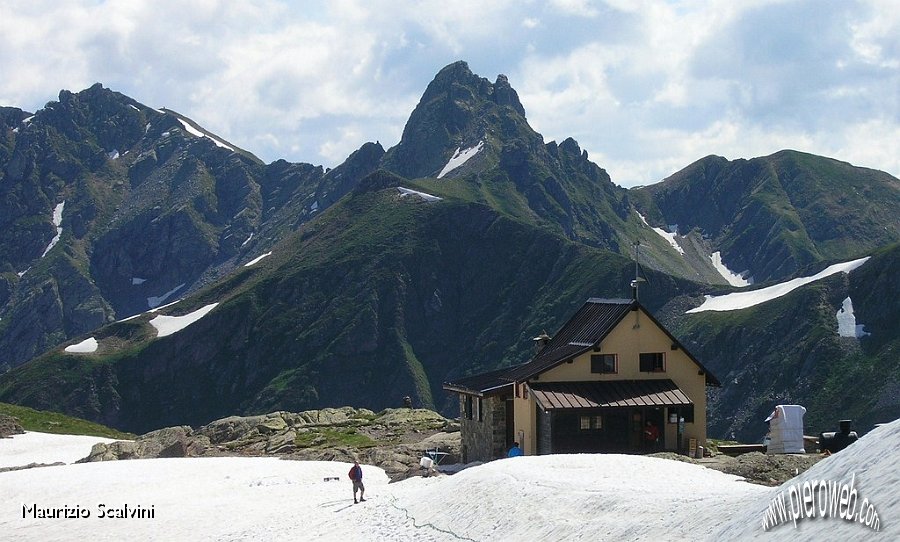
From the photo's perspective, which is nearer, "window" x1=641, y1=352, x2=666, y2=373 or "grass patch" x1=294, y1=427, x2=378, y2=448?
"window" x1=641, y1=352, x2=666, y2=373

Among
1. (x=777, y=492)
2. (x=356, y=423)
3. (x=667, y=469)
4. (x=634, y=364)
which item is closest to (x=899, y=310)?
(x=356, y=423)

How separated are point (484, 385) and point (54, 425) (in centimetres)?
6504

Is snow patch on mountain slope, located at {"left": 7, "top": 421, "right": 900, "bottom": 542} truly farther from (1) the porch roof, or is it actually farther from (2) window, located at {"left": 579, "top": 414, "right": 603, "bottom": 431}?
(2) window, located at {"left": 579, "top": 414, "right": 603, "bottom": 431}

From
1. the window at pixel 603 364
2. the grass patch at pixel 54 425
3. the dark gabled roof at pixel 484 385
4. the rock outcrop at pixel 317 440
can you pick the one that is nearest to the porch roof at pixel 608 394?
the window at pixel 603 364

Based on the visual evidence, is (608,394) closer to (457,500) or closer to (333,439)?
(457,500)

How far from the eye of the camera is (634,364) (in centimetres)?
5091

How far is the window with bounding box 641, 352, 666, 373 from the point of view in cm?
5116

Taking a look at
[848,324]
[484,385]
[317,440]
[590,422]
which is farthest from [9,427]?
[848,324]

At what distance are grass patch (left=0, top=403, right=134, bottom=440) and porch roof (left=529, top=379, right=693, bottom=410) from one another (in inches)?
2416

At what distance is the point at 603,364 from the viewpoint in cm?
5047

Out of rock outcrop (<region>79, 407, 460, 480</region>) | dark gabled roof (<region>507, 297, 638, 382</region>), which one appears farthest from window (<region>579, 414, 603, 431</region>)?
rock outcrop (<region>79, 407, 460, 480</region>)

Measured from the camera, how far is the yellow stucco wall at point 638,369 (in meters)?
49.9

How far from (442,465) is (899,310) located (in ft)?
528

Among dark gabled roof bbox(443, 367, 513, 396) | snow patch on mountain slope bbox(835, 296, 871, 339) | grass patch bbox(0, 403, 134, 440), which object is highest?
snow patch on mountain slope bbox(835, 296, 871, 339)
